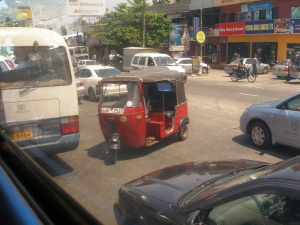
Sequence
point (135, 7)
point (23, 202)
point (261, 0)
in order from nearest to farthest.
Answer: point (23, 202) < point (135, 7) < point (261, 0)

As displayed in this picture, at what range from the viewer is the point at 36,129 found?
4113 millimetres

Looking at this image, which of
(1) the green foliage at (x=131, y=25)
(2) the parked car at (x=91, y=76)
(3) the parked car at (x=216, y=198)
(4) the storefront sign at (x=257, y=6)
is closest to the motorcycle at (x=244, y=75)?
(1) the green foliage at (x=131, y=25)

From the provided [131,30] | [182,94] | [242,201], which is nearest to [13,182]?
[242,201]

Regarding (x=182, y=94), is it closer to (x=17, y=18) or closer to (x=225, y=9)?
(x=17, y=18)

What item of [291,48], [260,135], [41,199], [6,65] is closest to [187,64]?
[291,48]

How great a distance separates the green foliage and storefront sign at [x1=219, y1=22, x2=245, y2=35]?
1468 centimetres

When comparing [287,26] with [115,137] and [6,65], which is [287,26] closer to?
[115,137]

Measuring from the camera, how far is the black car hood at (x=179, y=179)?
270 cm

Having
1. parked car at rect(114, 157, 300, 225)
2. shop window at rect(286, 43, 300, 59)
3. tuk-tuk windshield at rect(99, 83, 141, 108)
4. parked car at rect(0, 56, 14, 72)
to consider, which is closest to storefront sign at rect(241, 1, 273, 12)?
shop window at rect(286, 43, 300, 59)

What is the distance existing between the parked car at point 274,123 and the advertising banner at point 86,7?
11.4 ft

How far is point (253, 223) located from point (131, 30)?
865cm

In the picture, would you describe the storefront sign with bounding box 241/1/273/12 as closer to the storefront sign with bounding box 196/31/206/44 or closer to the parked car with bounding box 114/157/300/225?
the storefront sign with bounding box 196/31/206/44

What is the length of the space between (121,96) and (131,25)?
4.09m

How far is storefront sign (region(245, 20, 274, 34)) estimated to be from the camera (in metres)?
23.9
